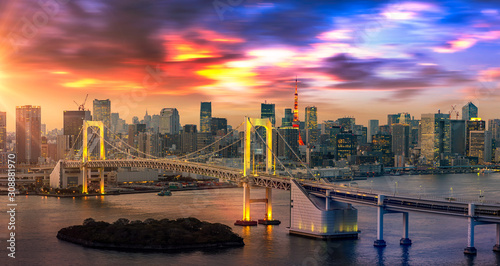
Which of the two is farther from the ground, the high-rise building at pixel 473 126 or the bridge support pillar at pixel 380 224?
the high-rise building at pixel 473 126

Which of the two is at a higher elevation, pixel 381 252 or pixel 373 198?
pixel 373 198

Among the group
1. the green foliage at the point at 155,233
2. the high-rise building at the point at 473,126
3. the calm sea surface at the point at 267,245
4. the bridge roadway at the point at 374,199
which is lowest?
the calm sea surface at the point at 267,245

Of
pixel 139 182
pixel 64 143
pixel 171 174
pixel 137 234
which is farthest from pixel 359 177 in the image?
pixel 137 234

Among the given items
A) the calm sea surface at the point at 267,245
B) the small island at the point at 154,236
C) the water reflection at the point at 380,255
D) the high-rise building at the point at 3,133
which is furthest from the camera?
the high-rise building at the point at 3,133

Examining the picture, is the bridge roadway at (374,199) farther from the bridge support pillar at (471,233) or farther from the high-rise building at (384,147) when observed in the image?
the high-rise building at (384,147)

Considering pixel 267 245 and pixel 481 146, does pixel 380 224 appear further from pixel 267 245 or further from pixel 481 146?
pixel 481 146

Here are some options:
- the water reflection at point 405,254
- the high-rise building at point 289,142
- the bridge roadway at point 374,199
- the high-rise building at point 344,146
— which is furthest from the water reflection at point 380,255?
the high-rise building at point 344,146

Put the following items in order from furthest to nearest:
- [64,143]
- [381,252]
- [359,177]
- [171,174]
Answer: [64,143]
[359,177]
[171,174]
[381,252]

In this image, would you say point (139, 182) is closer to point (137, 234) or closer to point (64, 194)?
point (64, 194)

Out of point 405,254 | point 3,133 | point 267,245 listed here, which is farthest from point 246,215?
point 3,133
